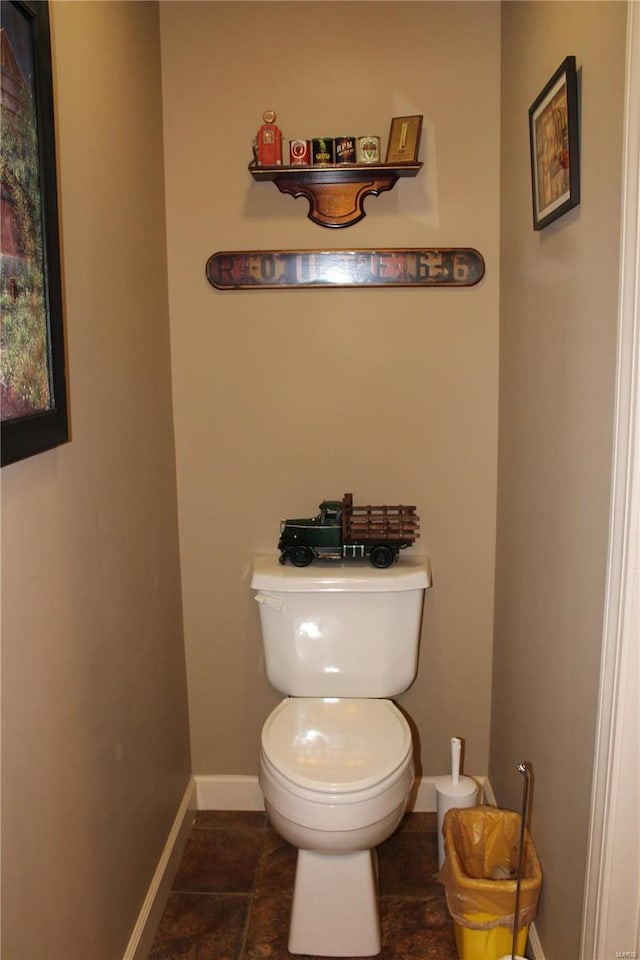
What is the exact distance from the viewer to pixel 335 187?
231cm

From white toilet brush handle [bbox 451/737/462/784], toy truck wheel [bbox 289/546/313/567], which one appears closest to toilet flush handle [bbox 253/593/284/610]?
toy truck wheel [bbox 289/546/313/567]

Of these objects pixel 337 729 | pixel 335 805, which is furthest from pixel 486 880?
pixel 337 729

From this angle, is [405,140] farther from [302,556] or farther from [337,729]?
[337,729]

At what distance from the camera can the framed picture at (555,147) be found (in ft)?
4.96

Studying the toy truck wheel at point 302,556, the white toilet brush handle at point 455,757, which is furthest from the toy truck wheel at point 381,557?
the white toilet brush handle at point 455,757

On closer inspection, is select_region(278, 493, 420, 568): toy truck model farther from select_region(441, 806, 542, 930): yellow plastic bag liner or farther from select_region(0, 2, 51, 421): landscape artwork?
select_region(0, 2, 51, 421): landscape artwork

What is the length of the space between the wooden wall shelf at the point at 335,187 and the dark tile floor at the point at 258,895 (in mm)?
1843

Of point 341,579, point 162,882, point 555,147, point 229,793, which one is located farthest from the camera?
point 229,793

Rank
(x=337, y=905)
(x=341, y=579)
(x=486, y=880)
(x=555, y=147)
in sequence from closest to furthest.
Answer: (x=555, y=147), (x=486, y=880), (x=337, y=905), (x=341, y=579)

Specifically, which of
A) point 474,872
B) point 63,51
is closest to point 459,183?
point 63,51

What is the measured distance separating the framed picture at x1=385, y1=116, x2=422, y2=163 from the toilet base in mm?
1801

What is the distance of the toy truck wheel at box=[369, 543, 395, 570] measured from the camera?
2326 mm

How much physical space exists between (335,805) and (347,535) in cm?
78

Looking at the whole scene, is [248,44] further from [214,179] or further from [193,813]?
[193,813]
